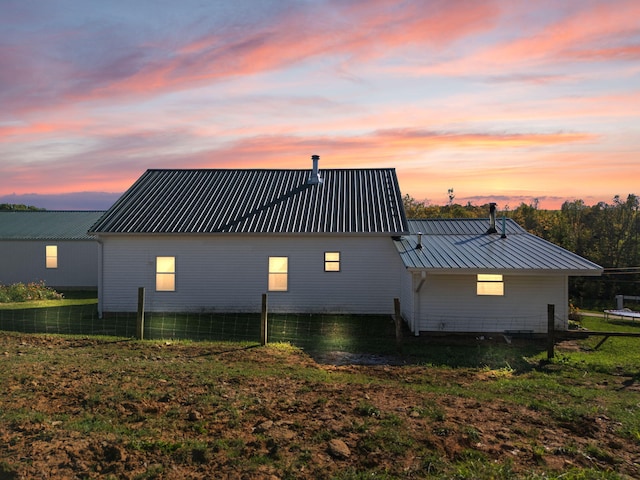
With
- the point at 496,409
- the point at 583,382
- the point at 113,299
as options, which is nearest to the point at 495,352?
the point at 583,382

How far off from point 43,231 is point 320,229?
71.5 ft

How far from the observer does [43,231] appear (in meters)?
32.8

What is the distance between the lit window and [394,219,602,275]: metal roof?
2.27ft

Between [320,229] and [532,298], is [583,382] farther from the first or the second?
[320,229]

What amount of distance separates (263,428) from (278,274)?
563 inches

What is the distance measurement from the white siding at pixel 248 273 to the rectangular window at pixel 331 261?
0.55ft

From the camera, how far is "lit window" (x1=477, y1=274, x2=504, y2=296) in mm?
17656

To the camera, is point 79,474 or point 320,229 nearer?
point 79,474

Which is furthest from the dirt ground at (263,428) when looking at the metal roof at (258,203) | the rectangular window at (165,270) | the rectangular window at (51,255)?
the rectangular window at (51,255)

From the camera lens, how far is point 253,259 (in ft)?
69.3

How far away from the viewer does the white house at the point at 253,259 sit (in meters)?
20.7

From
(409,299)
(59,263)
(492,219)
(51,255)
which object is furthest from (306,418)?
(51,255)

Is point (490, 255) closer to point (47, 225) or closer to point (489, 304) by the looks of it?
point (489, 304)

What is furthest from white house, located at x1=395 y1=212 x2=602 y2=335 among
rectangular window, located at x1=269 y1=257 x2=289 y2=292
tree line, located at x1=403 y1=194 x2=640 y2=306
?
tree line, located at x1=403 y1=194 x2=640 y2=306
